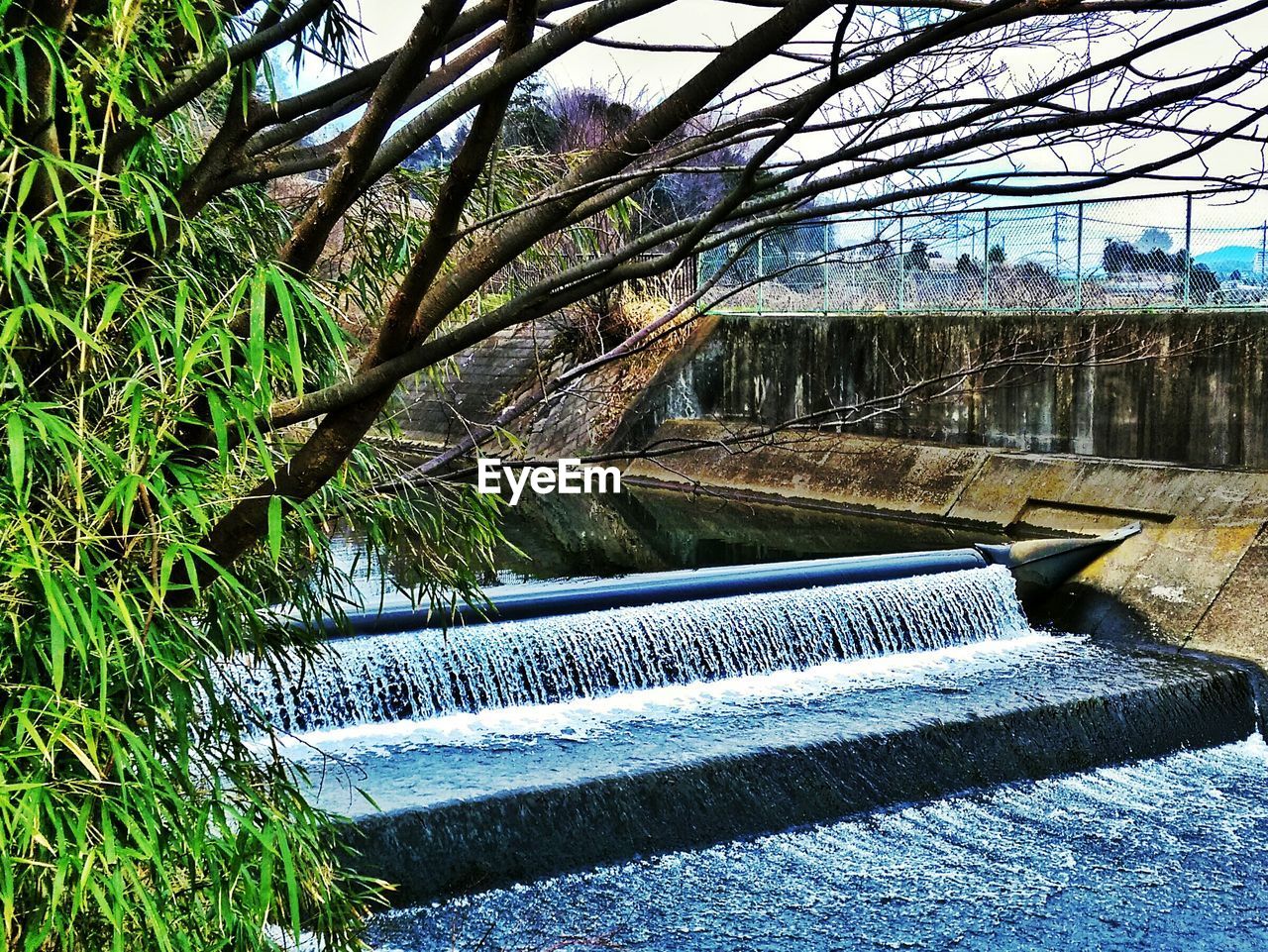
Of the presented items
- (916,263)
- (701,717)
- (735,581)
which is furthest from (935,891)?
(916,263)

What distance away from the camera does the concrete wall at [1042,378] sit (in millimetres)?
9227

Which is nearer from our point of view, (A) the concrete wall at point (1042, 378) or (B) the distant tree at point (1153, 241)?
(A) the concrete wall at point (1042, 378)

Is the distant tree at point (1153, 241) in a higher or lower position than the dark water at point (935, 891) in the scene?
higher

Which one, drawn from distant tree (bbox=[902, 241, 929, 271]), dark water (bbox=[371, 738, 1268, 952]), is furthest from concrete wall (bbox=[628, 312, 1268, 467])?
dark water (bbox=[371, 738, 1268, 952])

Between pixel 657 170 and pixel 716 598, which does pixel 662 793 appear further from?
pixel 657 170

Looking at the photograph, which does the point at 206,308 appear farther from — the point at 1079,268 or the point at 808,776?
the point at 1079,268

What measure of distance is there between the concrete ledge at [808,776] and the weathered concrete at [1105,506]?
2.74 feet

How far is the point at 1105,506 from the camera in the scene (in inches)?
363

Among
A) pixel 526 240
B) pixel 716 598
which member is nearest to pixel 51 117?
pixel 526 240

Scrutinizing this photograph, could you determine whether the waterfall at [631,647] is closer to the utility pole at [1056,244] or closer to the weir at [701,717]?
the weir at [701,717]

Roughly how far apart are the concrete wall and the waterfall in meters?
1.19

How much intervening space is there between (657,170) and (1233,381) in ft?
29.0

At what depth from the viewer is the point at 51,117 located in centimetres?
177

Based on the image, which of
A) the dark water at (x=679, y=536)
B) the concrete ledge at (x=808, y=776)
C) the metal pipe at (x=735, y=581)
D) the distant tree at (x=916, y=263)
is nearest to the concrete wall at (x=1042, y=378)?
the distant tree at (x=916, y=263)
